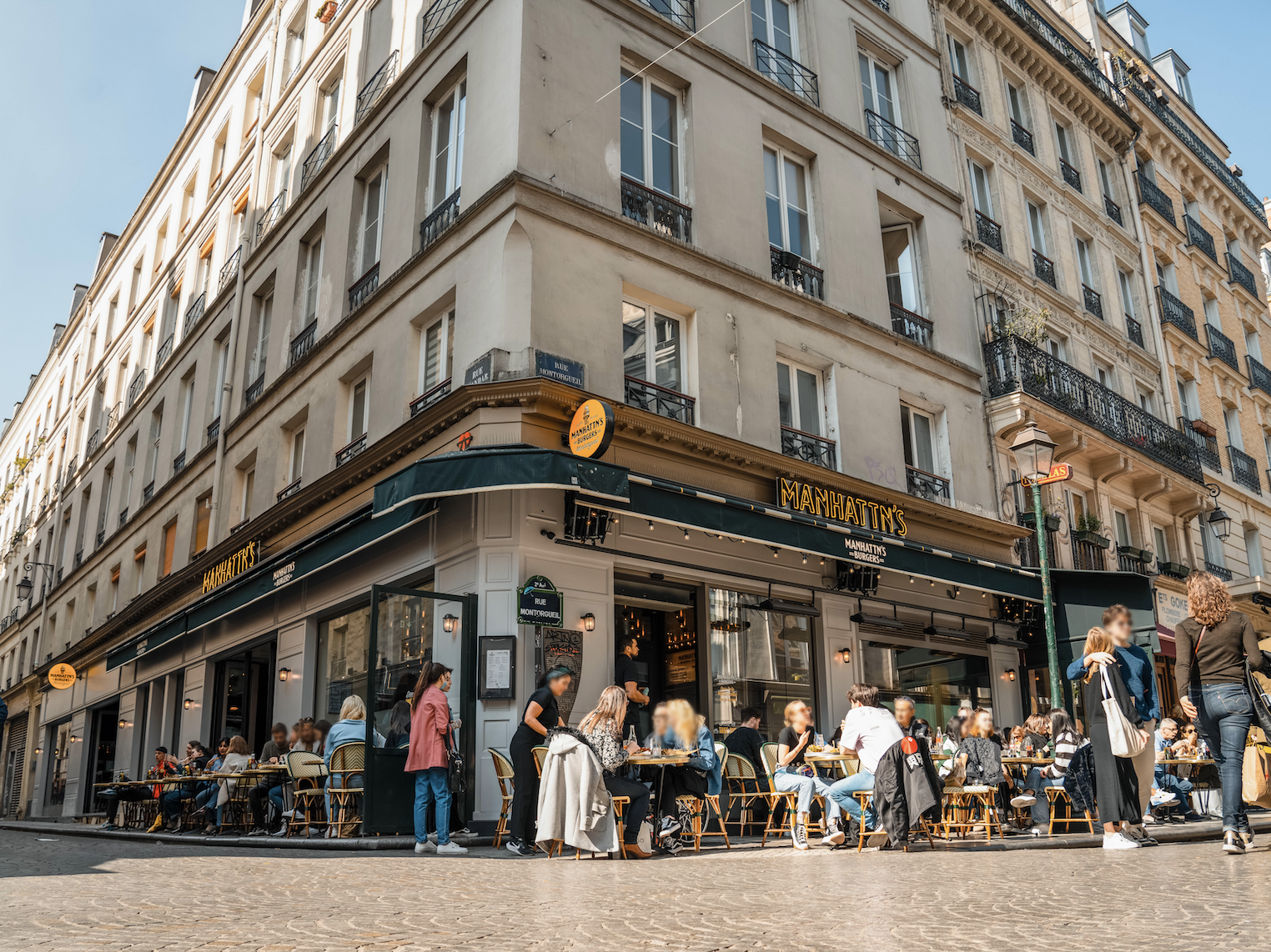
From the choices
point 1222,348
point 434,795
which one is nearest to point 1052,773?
point 434,795

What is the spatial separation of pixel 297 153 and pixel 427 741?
13.5 meters

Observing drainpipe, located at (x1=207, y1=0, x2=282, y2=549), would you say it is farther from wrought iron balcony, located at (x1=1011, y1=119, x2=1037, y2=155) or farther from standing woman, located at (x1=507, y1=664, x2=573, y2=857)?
wrought iron balcony, located at (x1=1011, y1=119, x2=1037, y2=155)

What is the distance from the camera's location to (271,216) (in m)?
19.1

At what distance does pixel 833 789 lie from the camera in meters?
8.52

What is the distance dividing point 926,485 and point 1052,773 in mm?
5952

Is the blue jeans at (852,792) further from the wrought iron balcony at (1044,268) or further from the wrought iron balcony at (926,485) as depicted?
the wrought iron balcony at (1044,268)

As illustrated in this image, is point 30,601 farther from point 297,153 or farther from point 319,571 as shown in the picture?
point 319,571

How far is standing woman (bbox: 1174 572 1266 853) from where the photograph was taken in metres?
6.20

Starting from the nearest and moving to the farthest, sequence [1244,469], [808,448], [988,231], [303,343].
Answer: [808,448] → [303,343] → [988,231] → [1244,469]

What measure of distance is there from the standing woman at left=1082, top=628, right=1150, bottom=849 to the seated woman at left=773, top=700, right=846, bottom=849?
2.13 metres

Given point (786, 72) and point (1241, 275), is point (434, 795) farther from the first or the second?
point (1241, 275)

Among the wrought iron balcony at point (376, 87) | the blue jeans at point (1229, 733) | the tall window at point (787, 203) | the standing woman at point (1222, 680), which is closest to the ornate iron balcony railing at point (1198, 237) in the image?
the tall window at point (787, 203)

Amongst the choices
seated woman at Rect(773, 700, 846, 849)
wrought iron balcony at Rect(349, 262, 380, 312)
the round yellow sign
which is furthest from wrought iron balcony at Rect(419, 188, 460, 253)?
the round yellow sign

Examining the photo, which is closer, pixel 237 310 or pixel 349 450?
pixel 349 450
